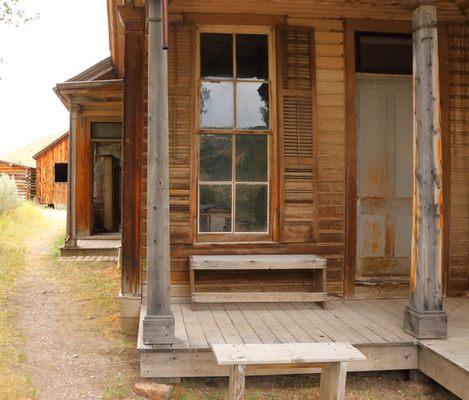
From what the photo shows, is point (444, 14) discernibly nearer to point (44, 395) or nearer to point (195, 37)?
point (195, 37)

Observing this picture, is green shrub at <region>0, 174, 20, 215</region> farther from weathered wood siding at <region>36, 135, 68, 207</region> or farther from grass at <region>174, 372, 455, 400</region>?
grass at <region>174, 372, 455, 400</region>

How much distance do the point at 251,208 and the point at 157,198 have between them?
159cm

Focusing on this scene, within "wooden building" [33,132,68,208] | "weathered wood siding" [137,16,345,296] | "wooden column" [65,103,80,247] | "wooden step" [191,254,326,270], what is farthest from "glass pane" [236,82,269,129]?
"wooden building" [33,132,68,208]

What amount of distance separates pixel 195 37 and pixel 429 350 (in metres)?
3.51

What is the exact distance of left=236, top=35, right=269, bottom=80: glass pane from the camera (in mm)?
5062

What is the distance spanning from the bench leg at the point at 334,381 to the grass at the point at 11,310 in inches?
81.0

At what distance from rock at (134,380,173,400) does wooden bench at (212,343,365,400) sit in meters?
0.64

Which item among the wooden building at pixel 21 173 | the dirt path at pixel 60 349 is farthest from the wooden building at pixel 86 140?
the wooden building at pixel 21 173

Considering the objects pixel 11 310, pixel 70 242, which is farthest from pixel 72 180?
pixel 11 310

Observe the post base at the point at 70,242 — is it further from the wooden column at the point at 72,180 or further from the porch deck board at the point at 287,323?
the porch deck board at the point at 287,323

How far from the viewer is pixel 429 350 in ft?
12.1

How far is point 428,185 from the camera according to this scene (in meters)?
3.82

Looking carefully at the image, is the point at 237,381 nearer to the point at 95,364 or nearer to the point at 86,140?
the point at 95,364

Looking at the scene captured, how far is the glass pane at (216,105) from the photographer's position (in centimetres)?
502
